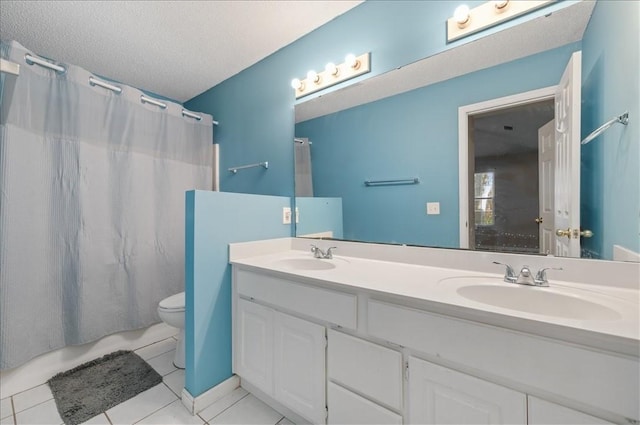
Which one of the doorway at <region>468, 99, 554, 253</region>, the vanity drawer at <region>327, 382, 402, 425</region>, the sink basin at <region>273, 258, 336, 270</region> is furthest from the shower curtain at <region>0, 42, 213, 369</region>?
the doorway at <region>468, 99, 554, 253</region>

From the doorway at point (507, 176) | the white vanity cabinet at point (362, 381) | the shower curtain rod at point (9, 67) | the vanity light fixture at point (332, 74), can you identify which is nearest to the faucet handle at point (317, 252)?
the white vanity cabinet at point (362, 381)

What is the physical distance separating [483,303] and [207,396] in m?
1.45

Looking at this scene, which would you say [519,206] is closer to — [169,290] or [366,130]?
[366,130]

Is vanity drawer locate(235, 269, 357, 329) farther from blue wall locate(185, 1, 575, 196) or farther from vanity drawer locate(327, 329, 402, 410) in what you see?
blue wall locate(185, 1, 575, 196)

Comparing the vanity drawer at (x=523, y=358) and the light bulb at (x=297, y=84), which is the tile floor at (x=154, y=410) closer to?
the vanity drawer at (x=523, y=358)

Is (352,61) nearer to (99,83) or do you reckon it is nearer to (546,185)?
(546,185)

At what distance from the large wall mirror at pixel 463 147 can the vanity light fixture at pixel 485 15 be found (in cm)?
6

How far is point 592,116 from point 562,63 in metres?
0.25

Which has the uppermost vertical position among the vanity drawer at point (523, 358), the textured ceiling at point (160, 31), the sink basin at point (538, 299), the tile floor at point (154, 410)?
the textured ceiling at point (160, 31)

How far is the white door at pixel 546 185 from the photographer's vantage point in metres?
1.13

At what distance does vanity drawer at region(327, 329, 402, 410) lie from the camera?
0.95m

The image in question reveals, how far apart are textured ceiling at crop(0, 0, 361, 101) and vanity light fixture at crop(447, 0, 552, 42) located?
62 centimetres

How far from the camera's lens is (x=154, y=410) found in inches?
55.9

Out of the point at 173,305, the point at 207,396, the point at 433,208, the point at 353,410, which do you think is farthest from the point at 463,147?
the point at 173,305
